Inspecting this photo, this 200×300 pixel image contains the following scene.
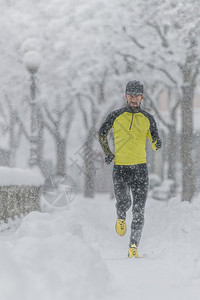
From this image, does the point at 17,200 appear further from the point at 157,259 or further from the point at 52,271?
the point at 52,271

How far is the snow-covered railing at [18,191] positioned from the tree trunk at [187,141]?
4858 mm

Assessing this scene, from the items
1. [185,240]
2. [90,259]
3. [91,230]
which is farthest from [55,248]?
[91,230]

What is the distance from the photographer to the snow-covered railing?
8797 mm

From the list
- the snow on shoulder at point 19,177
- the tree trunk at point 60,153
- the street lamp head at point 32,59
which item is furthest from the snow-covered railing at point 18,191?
the tree trunk at point 60,153

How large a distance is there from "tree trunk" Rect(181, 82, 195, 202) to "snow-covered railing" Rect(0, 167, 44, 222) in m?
4.86

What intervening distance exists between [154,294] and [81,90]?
20186 millimetres

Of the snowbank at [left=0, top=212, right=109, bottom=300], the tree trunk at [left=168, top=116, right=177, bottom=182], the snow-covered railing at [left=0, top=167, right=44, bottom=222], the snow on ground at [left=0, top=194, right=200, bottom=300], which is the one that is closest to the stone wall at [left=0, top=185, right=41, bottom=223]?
the snow-covered railing at [left=0, top=167, right=44, bottom=222]

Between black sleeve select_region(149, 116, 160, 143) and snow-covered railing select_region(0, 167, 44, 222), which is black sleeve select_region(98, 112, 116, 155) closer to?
black sleeve select_region(149, 116, 160, 143)

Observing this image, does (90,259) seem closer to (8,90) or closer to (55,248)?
(55,248)

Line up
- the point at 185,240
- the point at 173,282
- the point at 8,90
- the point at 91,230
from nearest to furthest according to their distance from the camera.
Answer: the point at 173,282 < the point at 185,240 < the point at 91,230 < the point at 8,90

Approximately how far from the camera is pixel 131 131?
5801mm

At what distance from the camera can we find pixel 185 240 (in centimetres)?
674

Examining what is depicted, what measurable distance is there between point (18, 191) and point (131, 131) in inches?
198

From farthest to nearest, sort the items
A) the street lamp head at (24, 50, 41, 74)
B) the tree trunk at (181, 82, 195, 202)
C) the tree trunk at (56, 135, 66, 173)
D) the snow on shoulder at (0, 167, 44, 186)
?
the tree trunk at (56, 135, 66, 173) → the tree trunk at (181, 82, 195, 202) → the street lamp head at (24, 50, 41, 74) → the snow on shoulder at (0, 167, 44, 186)
